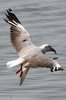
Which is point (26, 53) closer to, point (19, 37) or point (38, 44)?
point (19, 37)

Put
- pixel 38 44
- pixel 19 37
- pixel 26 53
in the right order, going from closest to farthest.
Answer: pixel 26 53 < pixel 19 37 < pixel 38 44

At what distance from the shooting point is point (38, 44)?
1505cm

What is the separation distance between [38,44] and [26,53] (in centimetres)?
473

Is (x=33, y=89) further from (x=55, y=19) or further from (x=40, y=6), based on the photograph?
(x=40, y=6)

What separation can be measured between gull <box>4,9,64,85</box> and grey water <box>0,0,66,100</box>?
1.53 meters

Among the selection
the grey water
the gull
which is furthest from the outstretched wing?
the grey water

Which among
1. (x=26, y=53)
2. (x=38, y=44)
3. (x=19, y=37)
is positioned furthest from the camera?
(x=38, y=44)

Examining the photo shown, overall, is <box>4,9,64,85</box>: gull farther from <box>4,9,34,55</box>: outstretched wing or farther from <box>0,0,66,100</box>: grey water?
<box>0,0,66,100</box>: grey water

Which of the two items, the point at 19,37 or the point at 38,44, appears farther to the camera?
the point at 38,44

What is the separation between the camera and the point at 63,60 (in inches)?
549

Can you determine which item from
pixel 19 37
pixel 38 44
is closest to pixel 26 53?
pixel 19 37

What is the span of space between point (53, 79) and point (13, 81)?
2.77 feet

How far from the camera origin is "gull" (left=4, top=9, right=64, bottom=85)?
392 inches

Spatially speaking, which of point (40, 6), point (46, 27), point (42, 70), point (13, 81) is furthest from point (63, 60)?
point (40, 6)
